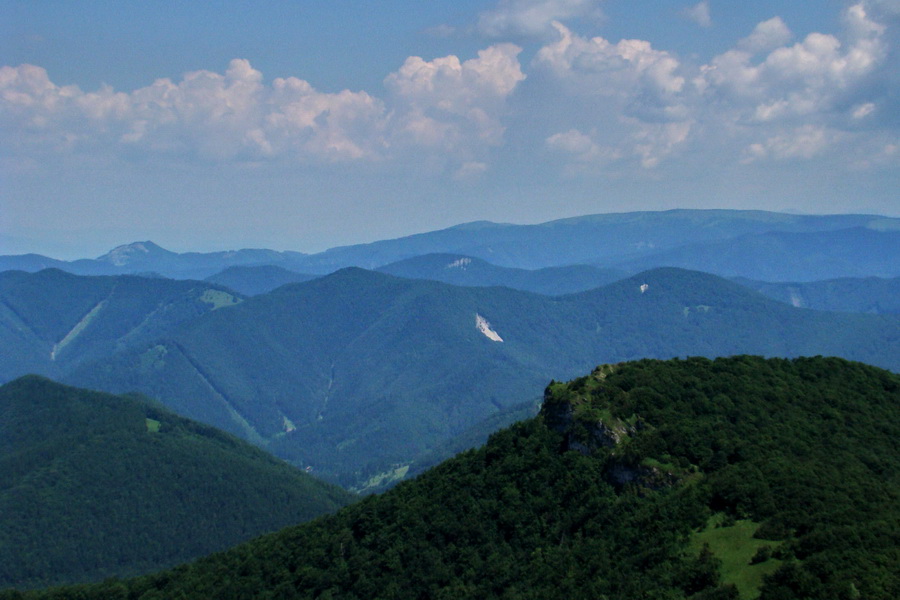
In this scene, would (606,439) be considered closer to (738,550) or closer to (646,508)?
(646,508)

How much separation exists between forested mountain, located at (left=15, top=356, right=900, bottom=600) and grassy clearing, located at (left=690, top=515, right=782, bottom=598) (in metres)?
0.18

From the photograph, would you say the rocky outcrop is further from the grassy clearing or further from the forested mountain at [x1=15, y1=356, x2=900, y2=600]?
the grassy clearing

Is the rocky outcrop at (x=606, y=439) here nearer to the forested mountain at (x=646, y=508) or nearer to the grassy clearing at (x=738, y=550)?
the forested mountain at (x=646, y=508)

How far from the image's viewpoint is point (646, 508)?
77875 millimetres

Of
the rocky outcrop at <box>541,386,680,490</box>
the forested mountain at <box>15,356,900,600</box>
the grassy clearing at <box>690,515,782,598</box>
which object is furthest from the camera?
the rocky outcrop at <box>541,386,680,490</box>

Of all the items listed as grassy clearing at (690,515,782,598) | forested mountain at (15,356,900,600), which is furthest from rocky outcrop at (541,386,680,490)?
grassy clearing at (690,515,782,598)

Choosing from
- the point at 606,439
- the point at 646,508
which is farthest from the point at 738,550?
the point at 606,439

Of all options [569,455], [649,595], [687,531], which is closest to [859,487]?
[687,531]

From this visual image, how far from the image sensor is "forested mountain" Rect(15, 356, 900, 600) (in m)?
62.8

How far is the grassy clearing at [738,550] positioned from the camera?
5912 centimetres

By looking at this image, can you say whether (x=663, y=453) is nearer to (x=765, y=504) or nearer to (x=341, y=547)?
(x=765, y=504)

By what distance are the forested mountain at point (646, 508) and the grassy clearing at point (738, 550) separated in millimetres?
182

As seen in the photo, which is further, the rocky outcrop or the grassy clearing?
the rocky outcrop

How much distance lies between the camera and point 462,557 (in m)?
89.5
